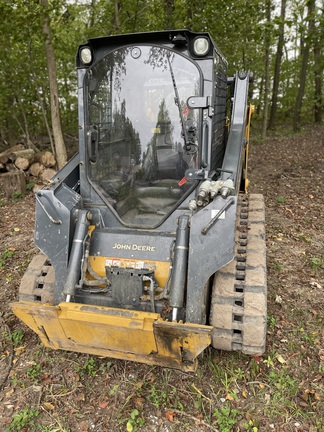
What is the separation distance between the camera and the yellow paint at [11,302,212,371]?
2.52m

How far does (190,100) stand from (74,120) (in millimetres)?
10280

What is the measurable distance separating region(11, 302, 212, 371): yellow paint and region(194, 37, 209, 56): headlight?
86.3 inches

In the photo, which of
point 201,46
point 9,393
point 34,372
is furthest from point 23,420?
point 201,46

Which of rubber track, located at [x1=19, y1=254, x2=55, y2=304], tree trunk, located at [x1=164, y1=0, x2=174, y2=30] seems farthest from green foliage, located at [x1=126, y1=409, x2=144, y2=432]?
tree trunk, located at [x1=164, y1=0, x2=174, y2=30]

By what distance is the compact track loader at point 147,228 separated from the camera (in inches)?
107

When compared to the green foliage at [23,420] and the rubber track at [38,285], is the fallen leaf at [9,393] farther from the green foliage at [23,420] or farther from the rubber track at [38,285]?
the rubber track at [38,285]

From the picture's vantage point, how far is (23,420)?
2686 millimetres

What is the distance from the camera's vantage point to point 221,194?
284 cm

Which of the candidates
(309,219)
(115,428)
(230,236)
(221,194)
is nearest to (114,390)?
(115,428)

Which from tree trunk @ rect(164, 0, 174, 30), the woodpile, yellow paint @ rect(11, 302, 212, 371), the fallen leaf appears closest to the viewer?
yellow paint @ rect(11, 302, 212, 371)

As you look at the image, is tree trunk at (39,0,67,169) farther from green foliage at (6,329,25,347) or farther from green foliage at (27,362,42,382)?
green foliage at (27,362,42,382)

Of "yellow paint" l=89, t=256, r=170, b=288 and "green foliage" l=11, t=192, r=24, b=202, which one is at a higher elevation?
"yellow paint" l=89, t=256, r=170, b=288

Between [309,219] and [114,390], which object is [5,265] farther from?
[309,219]

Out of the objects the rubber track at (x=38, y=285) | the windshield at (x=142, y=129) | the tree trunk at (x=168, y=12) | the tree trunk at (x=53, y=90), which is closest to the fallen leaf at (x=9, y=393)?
the rubber track at (x=38, y=285)
